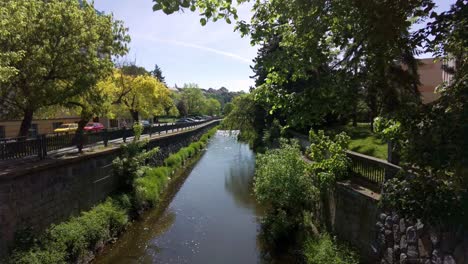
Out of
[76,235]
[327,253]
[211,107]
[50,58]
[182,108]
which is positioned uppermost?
[50,58]

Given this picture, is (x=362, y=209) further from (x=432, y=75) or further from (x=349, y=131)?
(x=432, y=75)

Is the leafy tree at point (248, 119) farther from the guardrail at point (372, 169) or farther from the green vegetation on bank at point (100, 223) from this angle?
the guardrail at point (372, 169)

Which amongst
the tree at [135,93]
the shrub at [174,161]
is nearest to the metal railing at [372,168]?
the shrub at [174,161]

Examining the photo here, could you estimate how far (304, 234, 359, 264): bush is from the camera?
8098 mm

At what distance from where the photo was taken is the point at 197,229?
1472cm

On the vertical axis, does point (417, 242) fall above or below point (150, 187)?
above

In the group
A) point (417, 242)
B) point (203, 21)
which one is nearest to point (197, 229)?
point (417, 242)

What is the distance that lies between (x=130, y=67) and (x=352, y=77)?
1343 inches

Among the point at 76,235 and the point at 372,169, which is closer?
the point at 372,169

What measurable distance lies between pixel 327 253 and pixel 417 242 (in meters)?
2.74

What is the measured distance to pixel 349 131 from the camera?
2008 cm

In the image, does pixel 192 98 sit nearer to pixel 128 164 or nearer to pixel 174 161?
pixel 174 161

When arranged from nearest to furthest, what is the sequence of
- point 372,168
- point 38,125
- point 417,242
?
point 417,242, point 372,168, point 38,125

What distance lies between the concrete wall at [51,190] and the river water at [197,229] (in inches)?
78.7
